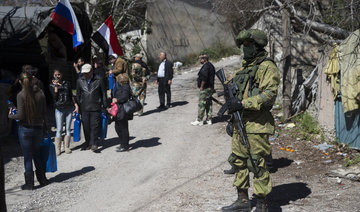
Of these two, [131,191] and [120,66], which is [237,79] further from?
[120,66]

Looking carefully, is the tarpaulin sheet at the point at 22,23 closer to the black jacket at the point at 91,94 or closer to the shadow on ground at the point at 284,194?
the black jacket at the point at 91,94

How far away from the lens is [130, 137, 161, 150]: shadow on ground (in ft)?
28.9

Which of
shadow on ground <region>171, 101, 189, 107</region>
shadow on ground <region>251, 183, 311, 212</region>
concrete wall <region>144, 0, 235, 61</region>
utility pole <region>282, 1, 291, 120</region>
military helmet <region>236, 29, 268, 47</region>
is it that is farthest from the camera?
concrete wall <region>144, 0, 235, 61</region>

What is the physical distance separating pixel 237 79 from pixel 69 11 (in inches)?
255

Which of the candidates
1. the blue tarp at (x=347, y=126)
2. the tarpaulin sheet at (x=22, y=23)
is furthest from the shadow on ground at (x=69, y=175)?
the blue tarp at (x=347, y=126)

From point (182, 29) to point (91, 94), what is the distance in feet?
44.7

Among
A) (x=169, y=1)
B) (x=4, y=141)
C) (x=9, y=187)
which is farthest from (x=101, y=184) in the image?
(x=169, y=1)

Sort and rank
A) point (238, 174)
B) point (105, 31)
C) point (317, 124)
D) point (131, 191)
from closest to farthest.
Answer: point (238, 174)
point (131, 191)
point (317, 124)
point (105, 31)

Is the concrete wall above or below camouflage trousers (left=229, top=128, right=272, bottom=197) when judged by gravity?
above

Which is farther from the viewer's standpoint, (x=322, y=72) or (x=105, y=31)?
(x=105, y=31)

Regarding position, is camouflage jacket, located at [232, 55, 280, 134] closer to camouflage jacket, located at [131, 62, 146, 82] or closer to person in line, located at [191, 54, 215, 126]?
person in line, located at [191, 54, 215, 126]

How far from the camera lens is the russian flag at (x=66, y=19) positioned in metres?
9.91

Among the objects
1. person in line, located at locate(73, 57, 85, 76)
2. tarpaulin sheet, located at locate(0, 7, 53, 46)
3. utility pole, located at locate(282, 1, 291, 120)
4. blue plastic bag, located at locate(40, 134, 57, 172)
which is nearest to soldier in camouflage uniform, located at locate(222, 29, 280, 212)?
blue plastic bag, located at locate(40, 134, 57, 172)

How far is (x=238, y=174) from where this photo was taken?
4812mm
